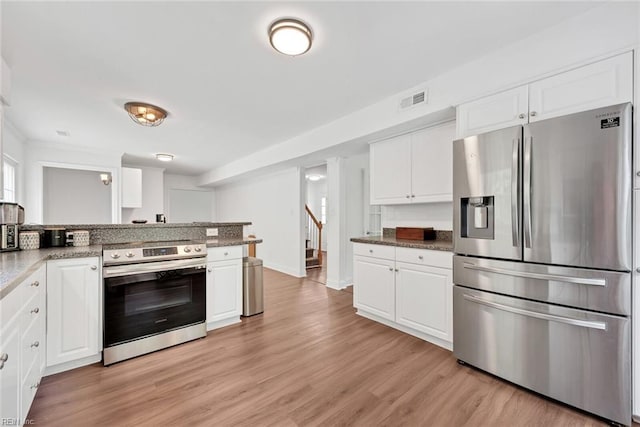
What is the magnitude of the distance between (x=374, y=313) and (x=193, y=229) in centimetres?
235

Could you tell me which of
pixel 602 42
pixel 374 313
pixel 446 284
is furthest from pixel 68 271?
pixel 602 42

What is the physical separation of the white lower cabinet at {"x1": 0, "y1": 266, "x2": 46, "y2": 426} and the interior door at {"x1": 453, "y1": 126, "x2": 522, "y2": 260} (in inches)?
109

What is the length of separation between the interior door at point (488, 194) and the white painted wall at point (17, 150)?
18.5ft

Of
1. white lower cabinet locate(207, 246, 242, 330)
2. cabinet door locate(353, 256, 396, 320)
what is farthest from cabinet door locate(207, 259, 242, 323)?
cabinet door locate(353, 256, 396, 320)

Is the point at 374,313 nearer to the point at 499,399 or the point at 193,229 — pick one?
the point at 499,399

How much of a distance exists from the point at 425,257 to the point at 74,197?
7.52 m

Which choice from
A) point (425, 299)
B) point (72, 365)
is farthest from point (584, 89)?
point (72, 365)

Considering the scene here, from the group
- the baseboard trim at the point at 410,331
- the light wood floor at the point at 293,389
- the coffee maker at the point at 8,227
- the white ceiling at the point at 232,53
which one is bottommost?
the light wood floor at the point at 293,389

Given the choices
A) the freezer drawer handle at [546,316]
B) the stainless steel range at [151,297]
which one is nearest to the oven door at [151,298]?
the stainless steel range at [151,297]

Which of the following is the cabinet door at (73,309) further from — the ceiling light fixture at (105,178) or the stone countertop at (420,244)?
the ceiling light fixture at (105,178)

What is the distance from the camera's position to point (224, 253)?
9.68 feet

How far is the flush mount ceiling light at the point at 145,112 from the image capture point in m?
3.10

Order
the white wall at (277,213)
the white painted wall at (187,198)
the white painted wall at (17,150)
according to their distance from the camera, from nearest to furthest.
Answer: the white painted wall at (17,150), the white wall at (277,213), the white painted wall at (187,198)

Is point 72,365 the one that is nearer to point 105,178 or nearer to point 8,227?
point 8,227
